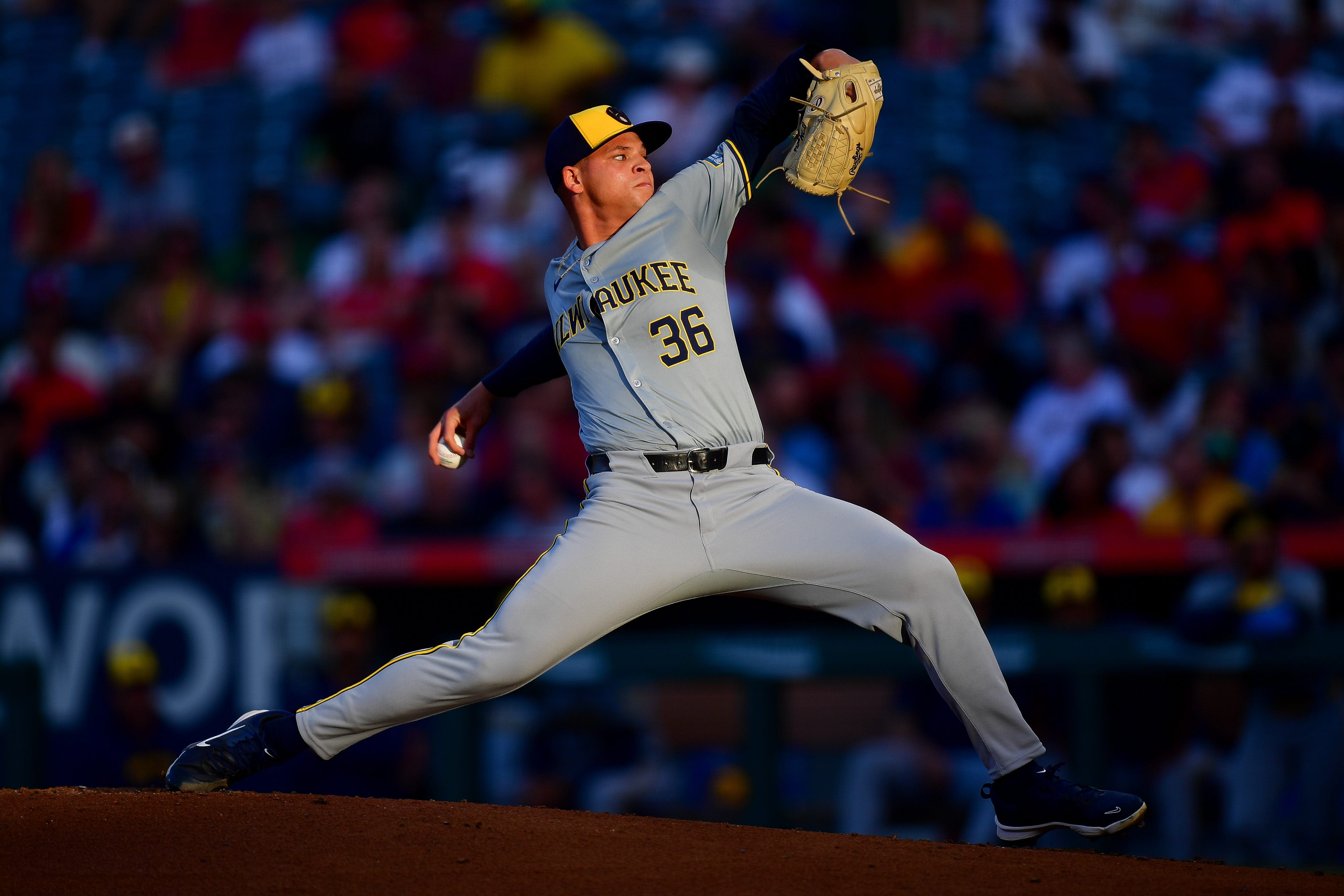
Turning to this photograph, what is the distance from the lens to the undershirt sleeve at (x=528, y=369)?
3.59m

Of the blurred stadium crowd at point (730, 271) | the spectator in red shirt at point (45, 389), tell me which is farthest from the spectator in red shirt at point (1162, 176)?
the spectator in red shirt at point (45, 389)

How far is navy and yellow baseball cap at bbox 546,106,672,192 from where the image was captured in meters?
3.42

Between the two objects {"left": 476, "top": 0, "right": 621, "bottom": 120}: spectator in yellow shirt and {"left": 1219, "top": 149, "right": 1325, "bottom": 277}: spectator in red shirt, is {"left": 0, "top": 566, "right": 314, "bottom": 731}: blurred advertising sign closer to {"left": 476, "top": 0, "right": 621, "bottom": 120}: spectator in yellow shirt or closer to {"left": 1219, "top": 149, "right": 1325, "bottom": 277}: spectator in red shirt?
{"left": 476, "top": 0, "right": 621, "bottom": 120}: spectator in yellow shirt

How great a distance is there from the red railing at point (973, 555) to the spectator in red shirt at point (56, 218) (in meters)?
4.87

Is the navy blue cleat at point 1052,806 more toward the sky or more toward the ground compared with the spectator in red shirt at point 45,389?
more toward the ground

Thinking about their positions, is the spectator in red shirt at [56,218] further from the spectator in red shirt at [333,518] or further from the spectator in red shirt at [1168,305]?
the spectator in red shirt at [1168,305]

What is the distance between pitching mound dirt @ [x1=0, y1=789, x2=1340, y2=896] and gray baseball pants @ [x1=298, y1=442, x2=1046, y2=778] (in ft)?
0.76

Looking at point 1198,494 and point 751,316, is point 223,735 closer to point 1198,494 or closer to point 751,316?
point 1198,494

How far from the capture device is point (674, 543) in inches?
126

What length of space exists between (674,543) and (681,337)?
460mm

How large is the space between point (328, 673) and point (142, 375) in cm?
339

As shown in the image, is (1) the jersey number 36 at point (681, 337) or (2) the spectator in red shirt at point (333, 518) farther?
(2) the spectator in red shirt at point (333, 518)

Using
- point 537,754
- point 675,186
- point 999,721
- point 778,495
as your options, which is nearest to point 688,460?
point 778,495

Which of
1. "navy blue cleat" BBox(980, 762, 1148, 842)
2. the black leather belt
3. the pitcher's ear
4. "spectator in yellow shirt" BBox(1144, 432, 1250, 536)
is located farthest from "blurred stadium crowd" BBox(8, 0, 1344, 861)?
the pitcher's ear
